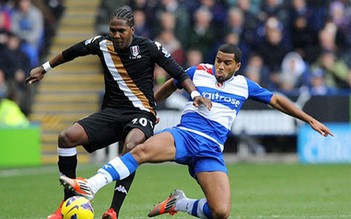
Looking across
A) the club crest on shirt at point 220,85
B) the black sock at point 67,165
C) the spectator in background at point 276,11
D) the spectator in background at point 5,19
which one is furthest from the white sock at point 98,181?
the spectator in background at point 5,19

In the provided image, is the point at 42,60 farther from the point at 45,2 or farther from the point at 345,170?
the point at 345,170

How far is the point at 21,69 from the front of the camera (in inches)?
882

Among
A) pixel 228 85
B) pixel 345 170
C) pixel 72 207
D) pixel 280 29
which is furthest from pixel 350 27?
pixel 72 207

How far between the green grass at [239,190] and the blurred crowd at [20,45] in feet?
11.0

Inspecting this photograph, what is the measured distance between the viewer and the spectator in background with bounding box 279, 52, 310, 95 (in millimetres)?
21281

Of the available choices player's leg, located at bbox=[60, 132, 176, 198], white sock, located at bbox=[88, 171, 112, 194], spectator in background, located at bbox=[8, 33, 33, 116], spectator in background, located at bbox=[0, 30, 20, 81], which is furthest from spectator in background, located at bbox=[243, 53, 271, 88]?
white sock, located at bbox=[88, 171, 112, 194]

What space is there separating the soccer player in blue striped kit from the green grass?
1.48 m

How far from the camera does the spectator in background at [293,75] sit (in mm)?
21281

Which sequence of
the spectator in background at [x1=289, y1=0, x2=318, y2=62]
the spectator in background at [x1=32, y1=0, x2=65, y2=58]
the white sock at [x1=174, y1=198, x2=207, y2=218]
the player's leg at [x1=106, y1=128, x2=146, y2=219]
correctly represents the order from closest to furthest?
1. the white sock at [x1=174, y1=198, x2=207, y2=218]
2. the player's leg at [x1=106, y1=128, x2=146, y2=219]
3. the spectator in background at [x1=289, y1=0, x2=318, y2=62]
4. the spectator in background at [x1=32, y1=0, x2=65, y2=58]

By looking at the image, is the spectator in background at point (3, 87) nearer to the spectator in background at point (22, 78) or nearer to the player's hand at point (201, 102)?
the spectator in background at point (22, 78)

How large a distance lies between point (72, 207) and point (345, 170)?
31.8ft

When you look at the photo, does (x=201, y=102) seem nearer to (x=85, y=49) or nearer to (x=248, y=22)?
(x=85, y=49)

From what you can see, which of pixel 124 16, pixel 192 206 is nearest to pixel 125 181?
pixel 192 206

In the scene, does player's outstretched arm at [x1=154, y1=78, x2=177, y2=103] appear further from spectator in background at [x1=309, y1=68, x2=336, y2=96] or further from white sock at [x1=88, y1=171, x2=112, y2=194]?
spectator in background at [x1=309, y1=68, x2=336, y2=96]
